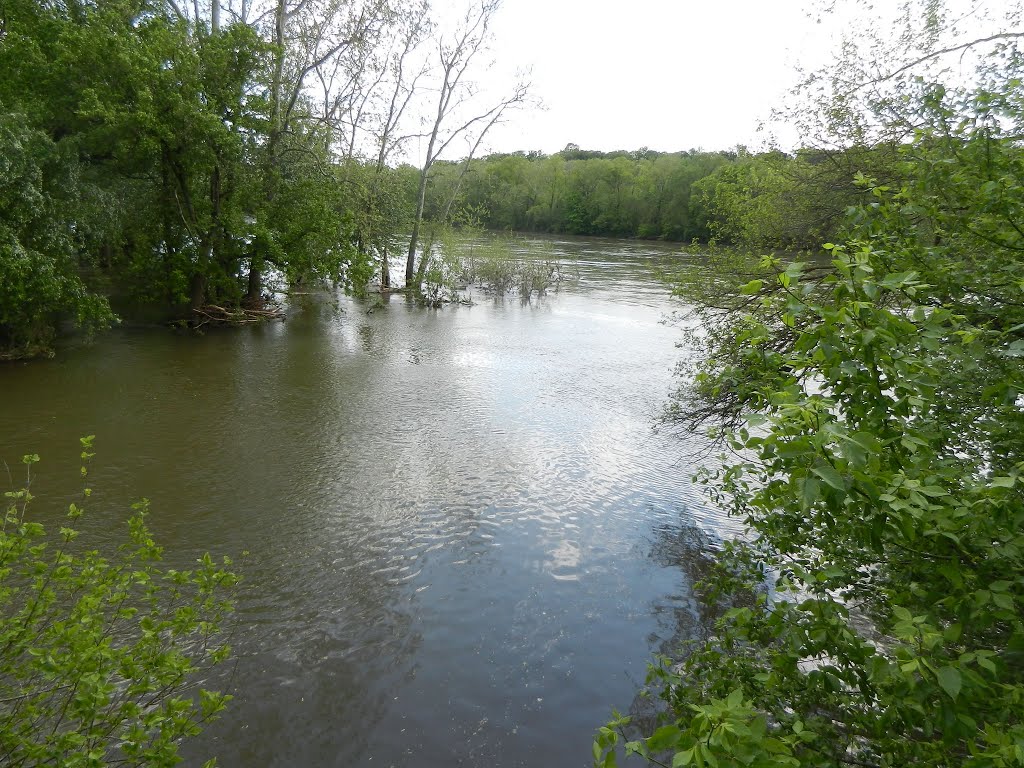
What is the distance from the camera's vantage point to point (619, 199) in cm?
7206

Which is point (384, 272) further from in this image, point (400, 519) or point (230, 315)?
point (400, 519)

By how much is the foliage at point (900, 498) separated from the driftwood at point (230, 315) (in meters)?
18.5

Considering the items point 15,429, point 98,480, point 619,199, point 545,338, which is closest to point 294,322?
point 545,338

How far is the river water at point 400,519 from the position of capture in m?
5.36

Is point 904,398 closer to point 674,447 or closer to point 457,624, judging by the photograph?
point 457,624

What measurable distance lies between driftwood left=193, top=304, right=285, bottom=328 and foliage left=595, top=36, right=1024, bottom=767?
1846 cm

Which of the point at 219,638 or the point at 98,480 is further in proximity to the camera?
the point at 98,480

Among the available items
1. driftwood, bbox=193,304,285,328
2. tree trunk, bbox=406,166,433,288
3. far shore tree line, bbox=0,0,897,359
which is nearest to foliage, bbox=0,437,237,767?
far shore tree line, bbox=0,0,897,359

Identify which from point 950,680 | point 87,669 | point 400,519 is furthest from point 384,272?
point 950,680

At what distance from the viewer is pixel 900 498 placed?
2279 mm

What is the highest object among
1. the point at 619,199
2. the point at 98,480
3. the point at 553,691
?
the point at 619,199

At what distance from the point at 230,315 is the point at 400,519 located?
1363cm

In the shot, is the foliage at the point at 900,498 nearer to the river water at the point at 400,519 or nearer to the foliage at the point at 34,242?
the river water at the point at 400,519

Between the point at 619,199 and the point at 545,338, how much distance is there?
56.5m
